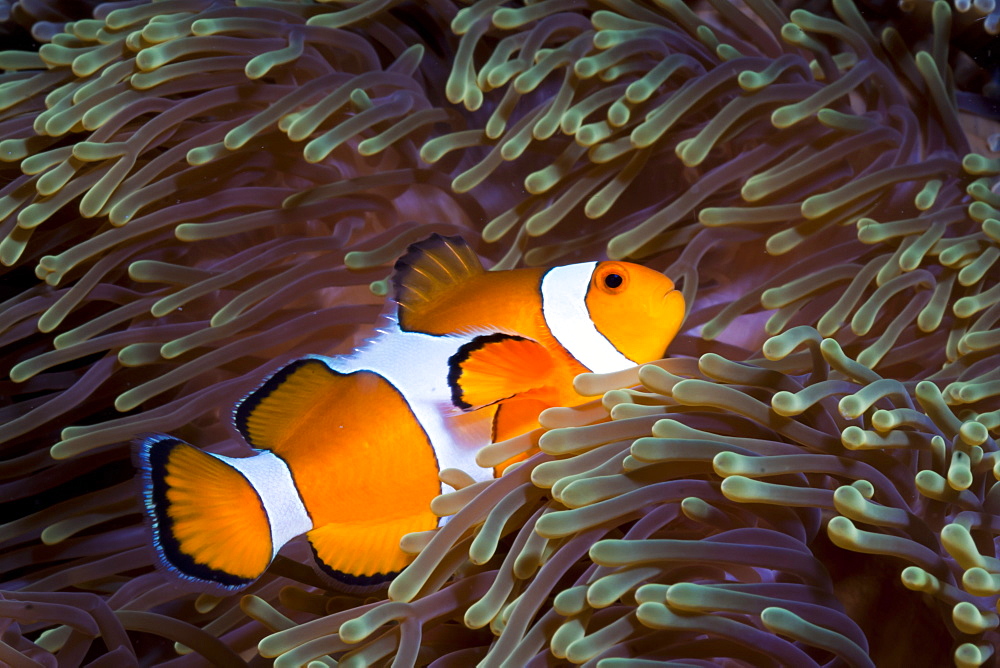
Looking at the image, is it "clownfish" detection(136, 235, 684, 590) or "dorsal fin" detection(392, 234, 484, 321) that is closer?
"clownfish" detection(136, 235, 684, 590)

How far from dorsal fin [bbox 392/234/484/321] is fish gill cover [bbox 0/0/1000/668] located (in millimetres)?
276

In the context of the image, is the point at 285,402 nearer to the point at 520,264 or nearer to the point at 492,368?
the point at 492,368

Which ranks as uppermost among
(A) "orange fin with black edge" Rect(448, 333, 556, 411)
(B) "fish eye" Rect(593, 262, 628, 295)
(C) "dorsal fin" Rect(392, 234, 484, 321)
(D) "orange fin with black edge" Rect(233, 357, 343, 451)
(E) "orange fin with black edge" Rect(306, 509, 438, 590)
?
(B) "fish eye" Rect(593, 262, 628, 295)

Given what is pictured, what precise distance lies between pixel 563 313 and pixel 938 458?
0.51 m

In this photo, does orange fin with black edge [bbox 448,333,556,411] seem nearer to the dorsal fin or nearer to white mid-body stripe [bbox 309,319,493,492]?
white mid-body stripe [bbox 309,319,493,492]

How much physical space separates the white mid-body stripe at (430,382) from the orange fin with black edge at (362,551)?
0.12 meters

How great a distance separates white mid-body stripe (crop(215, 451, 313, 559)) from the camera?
113 cm

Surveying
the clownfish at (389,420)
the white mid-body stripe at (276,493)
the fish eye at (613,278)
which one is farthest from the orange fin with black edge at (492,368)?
the white mid-body stripe at (276,493)

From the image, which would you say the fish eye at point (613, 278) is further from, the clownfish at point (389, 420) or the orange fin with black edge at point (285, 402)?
the orange fin with black edge at point (285, 402)

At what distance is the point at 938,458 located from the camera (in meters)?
1.04

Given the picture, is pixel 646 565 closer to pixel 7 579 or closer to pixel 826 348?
pixel 826 348

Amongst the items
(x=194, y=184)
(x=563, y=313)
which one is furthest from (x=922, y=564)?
(x=194, y=184)

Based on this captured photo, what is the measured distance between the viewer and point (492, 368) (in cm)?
113

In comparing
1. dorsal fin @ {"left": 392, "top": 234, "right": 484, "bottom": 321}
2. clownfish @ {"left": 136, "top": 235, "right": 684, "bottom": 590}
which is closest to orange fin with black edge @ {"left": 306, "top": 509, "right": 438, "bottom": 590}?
clownfish @ {"left": 136, "top": 235, "right": 684, "bottom": 590}
